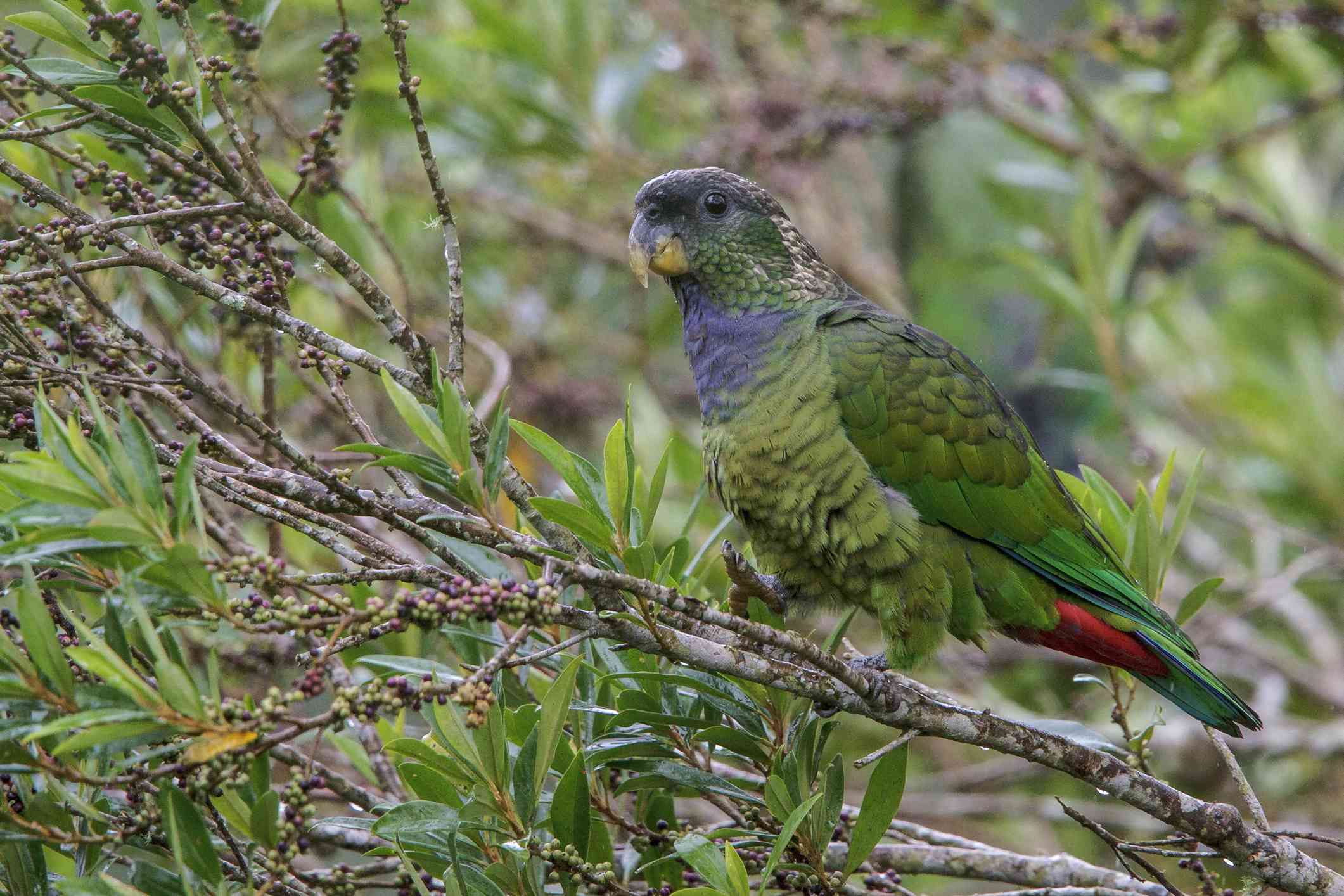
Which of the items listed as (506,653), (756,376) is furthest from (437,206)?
(756,376)

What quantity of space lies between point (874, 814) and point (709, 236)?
5.09 ft

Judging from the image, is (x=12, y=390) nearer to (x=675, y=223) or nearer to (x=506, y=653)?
(x=506, y=653)

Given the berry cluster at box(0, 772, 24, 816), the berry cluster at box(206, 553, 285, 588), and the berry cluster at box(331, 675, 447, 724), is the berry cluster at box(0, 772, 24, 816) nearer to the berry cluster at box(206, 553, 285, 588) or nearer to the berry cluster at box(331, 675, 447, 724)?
the berry cluster at box(206, 553, 285, 588)

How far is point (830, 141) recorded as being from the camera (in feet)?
14.7

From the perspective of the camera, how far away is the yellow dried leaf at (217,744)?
1405mm

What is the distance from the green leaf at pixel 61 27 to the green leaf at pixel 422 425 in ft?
2.53

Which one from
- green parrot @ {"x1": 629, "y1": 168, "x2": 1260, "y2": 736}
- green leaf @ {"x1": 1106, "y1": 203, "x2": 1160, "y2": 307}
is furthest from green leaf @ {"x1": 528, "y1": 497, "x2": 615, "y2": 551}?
green leaf @ {"x1": 1106, "y1": 203, "x2": 1160, "y2": 307}

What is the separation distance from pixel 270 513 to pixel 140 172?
44.6 inches

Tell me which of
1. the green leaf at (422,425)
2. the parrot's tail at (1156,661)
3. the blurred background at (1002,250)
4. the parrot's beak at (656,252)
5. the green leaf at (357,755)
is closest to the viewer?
the green leaf at (422,425)

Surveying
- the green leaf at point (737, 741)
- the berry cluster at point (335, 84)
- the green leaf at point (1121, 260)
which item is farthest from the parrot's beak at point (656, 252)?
the green leaf at point (1121, 260)

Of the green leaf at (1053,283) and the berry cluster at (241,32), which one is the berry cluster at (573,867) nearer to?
the berry cluster at (241,32)

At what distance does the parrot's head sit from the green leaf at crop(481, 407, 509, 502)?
1.38 metres

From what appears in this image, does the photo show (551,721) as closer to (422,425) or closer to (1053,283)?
(422,425)

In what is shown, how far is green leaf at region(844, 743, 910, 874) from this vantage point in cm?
201
